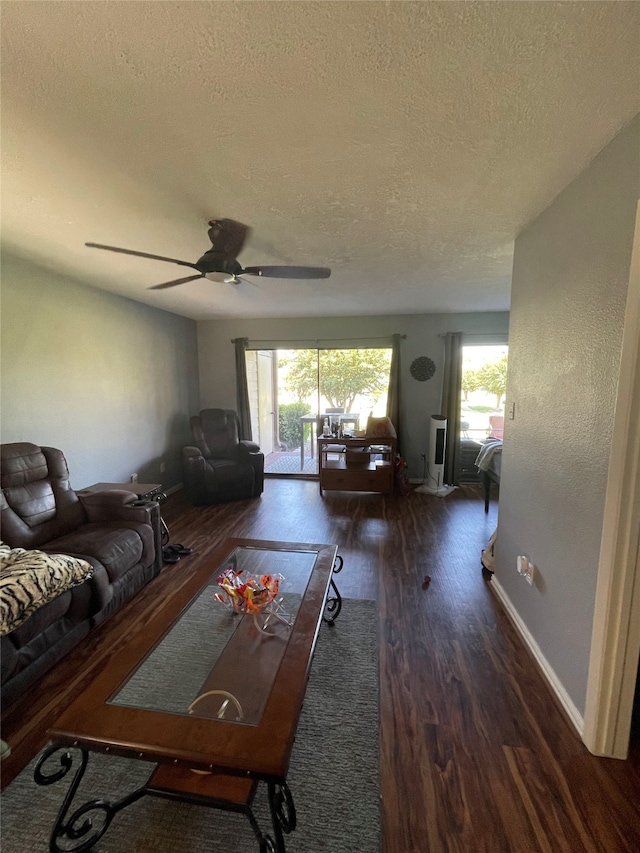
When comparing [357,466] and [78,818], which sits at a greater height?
[357,466]

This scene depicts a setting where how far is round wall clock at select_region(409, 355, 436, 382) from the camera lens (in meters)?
4.99

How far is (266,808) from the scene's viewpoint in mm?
1213

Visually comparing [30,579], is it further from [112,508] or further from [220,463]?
[220,463]

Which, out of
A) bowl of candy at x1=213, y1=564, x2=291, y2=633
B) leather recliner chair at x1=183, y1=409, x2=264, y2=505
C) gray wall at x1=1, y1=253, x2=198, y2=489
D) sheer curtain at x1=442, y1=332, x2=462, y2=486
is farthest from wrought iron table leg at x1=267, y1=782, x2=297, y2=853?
sheer curtain at x1=442, y1=332, x2=462, y2=486

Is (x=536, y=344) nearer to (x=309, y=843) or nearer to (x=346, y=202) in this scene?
(x=346, y=202)

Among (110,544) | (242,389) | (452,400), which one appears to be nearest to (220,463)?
(242,389)

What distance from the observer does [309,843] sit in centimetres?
112

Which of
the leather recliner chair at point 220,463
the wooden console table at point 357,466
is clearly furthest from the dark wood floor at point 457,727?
the wooden console table at point 357,466

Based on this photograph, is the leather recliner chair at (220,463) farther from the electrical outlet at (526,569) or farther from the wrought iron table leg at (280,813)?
the wrought iron table leg at (280,813)

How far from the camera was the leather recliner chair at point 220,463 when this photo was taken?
13.7 ft

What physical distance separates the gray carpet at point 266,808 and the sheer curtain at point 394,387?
3.82m

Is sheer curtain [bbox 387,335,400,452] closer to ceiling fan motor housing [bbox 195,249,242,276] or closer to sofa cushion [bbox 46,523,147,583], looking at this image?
ceiling fan motor housing [bbox 195,249,242,276]

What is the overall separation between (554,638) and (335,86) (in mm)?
2408

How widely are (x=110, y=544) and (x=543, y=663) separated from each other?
2527 millimetres
